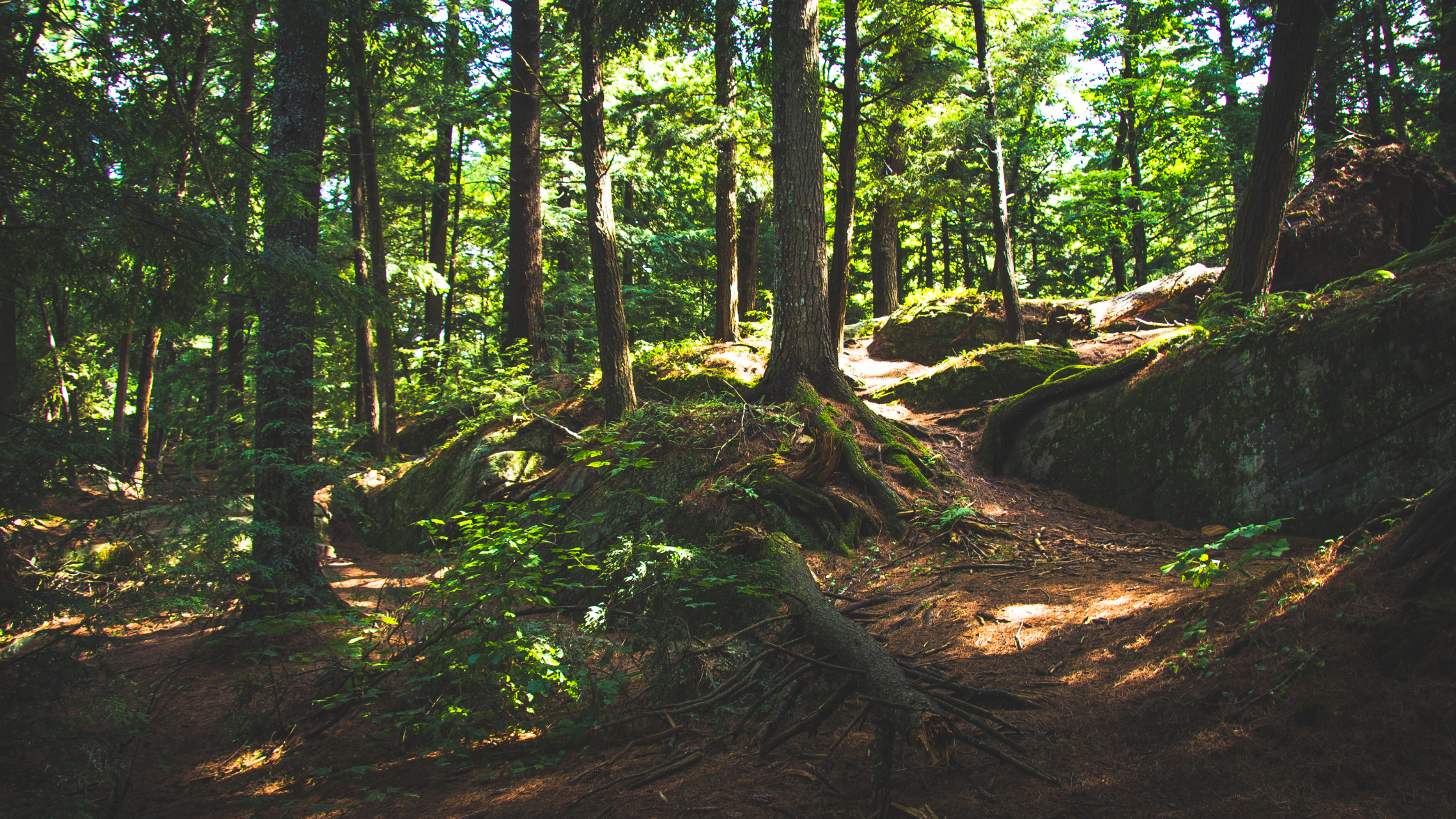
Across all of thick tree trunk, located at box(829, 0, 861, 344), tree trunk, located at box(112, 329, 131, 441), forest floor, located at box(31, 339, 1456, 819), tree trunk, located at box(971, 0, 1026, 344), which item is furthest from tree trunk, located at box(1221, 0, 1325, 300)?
tree trunk, located at box(112, 329, 131, 441)

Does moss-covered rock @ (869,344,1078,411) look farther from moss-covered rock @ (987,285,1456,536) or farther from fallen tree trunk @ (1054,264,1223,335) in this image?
fallen tree trunk @ (1054,264,1223,335)

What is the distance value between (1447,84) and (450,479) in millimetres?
22032

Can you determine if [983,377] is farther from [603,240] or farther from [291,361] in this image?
[291,361]

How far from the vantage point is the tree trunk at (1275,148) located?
6.41m

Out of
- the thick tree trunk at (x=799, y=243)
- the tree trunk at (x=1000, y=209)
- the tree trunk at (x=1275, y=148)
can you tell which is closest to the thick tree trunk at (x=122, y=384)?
the thick tree trunk at (x=799, y=243)

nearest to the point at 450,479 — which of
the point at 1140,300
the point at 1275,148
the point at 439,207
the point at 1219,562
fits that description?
the point at 1219,562

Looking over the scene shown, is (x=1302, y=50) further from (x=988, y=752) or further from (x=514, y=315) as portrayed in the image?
(x=514, y=315)

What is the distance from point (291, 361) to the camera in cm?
590

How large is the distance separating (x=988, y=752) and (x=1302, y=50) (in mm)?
8028

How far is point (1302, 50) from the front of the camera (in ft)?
21.0

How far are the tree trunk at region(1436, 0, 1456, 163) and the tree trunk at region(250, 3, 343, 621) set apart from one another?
20608mm

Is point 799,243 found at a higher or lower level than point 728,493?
higher

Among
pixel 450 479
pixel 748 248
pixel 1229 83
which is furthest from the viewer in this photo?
pixel 1229 83

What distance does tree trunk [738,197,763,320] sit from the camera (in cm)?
1290
